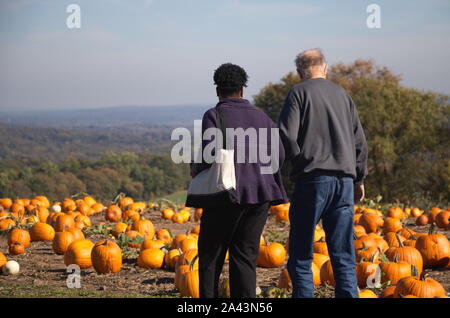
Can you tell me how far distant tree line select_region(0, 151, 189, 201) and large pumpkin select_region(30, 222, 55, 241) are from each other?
39.8 feet

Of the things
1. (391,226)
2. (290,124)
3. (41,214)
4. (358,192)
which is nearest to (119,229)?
(41,214)

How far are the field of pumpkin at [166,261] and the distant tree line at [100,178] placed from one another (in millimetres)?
12767

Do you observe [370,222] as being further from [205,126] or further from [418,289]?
[205,126]

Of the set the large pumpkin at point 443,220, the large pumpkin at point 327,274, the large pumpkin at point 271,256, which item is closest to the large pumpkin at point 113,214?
the large pumpkin at point 271,256

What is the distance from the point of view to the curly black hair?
183 inches

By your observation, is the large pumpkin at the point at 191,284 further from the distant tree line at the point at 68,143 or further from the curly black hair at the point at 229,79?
the distant tree line at the point at 68,143

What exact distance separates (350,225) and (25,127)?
88.2 meters

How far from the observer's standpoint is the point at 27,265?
816 centimetres

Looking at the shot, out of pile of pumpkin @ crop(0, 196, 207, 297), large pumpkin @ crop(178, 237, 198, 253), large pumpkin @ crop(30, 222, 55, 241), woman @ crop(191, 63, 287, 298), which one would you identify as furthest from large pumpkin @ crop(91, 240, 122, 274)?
woman @ crop(191, 63, 287, 298)

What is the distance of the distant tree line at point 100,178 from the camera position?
28.9m

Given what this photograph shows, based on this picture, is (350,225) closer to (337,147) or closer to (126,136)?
(337,147)

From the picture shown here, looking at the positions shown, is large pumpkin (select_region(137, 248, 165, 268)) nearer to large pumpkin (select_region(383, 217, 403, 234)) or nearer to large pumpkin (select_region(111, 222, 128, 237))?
large pumpkin (select_region(111, 222, 128, 237))

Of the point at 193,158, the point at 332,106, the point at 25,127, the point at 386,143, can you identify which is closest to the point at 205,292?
the point at 193,158

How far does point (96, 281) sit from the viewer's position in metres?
7.12
